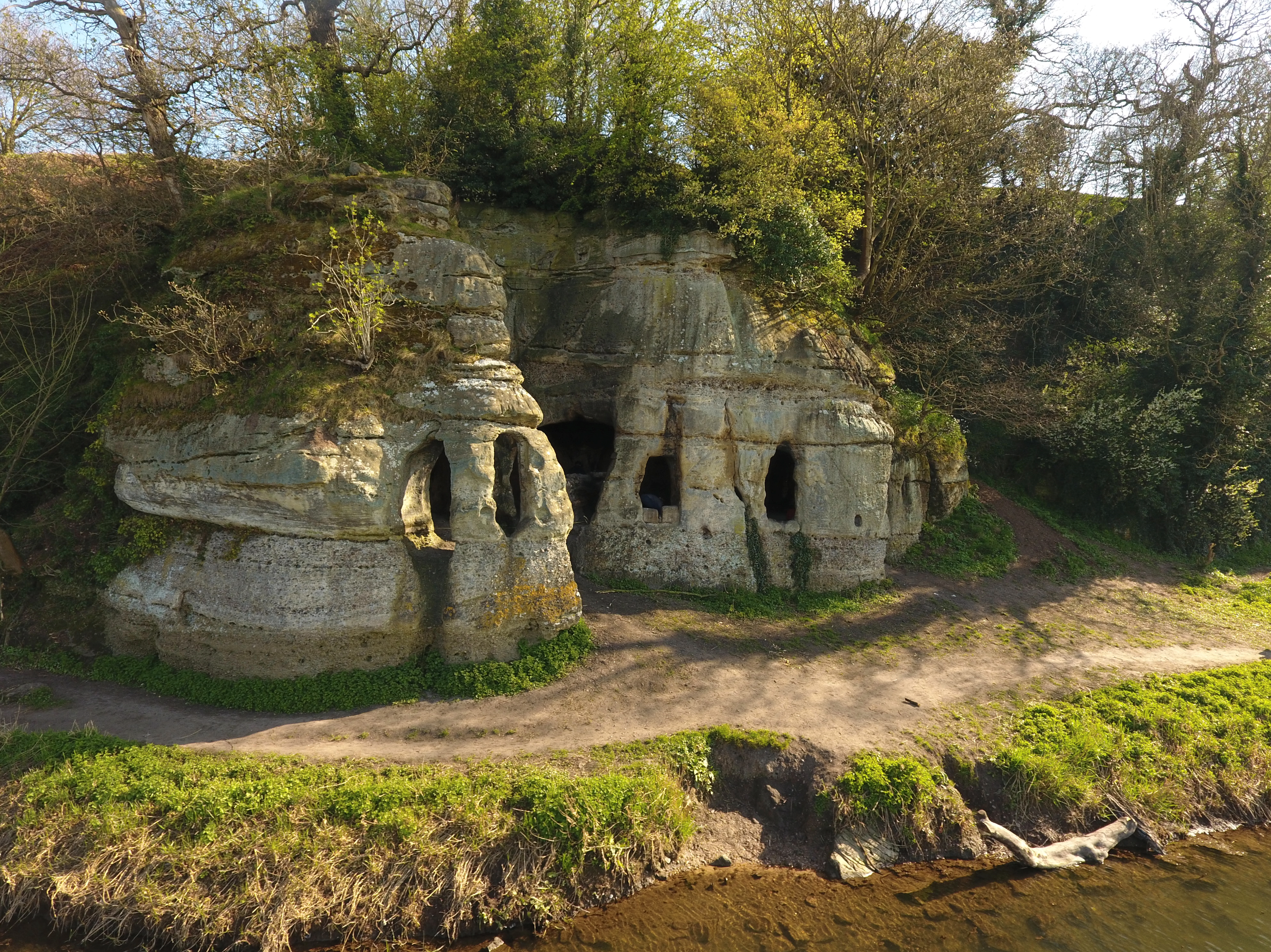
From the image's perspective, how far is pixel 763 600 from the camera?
16.3 metres

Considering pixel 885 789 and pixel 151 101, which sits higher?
pixel 151 101

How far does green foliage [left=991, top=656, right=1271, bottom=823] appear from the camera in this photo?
1120cm

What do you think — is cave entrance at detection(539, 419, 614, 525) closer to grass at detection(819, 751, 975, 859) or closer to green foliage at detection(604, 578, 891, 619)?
green foliage at detection(604, 578, 891, 619)

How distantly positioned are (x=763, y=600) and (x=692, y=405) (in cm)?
539

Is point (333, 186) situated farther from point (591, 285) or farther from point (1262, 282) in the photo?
point (1262, 282)

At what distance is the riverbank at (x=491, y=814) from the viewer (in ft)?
27.5

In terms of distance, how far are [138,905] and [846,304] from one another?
2007 cm

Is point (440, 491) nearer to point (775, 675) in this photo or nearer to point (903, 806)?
point (775, 675)

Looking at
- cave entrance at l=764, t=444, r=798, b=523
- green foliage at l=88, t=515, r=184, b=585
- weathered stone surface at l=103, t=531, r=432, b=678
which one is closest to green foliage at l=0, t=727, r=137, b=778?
weathered stone surface at l=103, t=531, r=432, b=678

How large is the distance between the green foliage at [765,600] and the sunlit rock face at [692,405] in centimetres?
27

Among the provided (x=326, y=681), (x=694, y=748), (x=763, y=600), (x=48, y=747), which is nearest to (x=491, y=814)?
(x=694, y=748)

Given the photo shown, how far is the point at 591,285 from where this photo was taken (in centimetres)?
1747

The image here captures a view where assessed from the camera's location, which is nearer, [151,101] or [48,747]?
[48,747]

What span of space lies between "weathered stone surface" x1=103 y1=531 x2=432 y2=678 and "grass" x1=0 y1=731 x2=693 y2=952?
198cm
